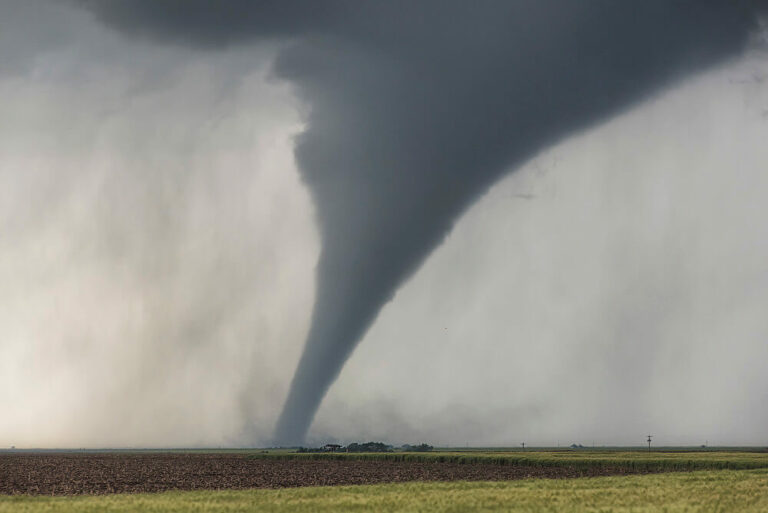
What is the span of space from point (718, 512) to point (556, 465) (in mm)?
80890

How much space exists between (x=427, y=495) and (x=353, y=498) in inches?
209

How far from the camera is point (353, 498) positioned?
141 ft

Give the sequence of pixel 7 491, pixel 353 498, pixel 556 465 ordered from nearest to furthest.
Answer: pixel 353 498
pixel 7 491
pixel 556 465

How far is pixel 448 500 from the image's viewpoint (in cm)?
4169

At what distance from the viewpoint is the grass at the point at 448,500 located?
37.3 meters

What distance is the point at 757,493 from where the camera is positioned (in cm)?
4584

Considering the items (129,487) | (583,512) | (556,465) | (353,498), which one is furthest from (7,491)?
(556,465)

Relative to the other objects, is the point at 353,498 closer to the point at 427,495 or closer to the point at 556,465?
the point at 427,495

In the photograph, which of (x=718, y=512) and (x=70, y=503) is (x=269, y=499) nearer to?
(x=70, y=503)

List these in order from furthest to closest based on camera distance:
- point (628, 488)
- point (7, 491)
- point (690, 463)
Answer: point (690, 463), point (7, 491), point (628, 488)

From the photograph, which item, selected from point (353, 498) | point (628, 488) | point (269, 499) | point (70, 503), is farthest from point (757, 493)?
point (70, 503)

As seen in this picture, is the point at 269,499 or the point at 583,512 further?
the point at 269,499

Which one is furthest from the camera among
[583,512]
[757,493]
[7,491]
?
[7,491]

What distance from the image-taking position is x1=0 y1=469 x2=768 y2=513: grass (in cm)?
3731
